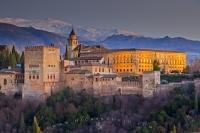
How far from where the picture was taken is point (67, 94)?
30.7m

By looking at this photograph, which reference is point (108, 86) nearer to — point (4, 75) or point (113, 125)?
point (113, 125)

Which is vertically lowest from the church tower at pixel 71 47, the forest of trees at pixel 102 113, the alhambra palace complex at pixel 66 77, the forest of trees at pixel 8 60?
the forest of trees at pixel 102 113

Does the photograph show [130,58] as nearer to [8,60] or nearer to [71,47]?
[71,47]

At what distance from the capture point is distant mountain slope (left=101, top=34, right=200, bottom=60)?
72.8 metres

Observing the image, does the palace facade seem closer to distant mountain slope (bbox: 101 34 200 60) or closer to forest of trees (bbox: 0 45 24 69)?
forest of trees (bbox: 0 45 24 69)

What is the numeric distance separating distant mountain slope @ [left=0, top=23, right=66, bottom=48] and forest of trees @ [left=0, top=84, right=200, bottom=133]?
4321 centimetres

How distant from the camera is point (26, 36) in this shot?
78875mm

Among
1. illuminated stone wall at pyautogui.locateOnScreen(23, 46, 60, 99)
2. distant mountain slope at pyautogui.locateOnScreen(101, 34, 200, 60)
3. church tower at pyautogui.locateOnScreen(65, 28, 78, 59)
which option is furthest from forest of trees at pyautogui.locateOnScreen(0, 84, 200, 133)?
distant mountain slope at pyautogui.locateOnScreen(101, 34, 200, 60)

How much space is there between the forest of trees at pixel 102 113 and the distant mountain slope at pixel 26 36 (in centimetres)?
4321

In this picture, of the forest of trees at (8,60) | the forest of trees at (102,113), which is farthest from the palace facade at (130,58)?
the forest of trees at (102,113)

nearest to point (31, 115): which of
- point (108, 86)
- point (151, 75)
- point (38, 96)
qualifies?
point (38, 96)

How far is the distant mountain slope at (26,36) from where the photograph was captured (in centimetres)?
7556

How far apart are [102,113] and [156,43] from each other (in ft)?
149

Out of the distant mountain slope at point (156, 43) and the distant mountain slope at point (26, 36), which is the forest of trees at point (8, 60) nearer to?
the distant mountain slope at point (156, 43)
